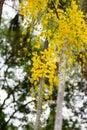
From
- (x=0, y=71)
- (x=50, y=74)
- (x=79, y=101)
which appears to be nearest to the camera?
(x=50, y=74)

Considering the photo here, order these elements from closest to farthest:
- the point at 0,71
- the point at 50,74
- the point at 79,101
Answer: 1. the point at 50,74
2. the point at 0,71
3. the point at 79,101

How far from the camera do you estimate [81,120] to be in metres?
14.9

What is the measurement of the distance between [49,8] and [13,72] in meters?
8.82

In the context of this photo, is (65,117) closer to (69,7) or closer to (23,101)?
(23,101)

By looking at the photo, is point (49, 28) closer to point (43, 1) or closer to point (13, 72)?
point (43, 1)

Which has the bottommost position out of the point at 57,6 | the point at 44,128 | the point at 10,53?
the point at 44,128

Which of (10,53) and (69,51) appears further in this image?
(10,53)

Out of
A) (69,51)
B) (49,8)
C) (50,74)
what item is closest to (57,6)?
(49,8)

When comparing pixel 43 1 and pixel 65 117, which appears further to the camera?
pixel 65 117

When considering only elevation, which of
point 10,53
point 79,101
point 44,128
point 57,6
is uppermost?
point 10,53

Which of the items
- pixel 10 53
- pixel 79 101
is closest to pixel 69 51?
pixel 10 53

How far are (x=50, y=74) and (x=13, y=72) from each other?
8973 mm

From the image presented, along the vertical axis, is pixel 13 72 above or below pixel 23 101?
above

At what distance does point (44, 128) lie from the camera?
1514 cm
